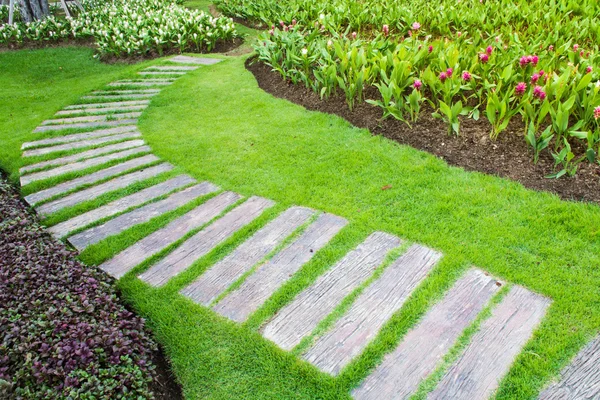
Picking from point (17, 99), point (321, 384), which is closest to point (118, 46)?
point (17, 99)

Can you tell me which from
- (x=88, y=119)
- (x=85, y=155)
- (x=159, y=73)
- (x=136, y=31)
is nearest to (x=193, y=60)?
(x=159, y=73)

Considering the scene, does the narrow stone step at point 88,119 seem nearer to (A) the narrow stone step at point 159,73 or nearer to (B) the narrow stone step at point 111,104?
(B) the narrow stone step at point 111,104

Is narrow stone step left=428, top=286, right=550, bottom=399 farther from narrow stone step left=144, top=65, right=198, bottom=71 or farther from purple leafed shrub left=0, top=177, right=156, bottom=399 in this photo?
narrow stone step left=144, top=65, right=198, bottom=71

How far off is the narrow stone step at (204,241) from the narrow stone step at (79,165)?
1.57m

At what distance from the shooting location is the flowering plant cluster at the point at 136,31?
805 centimetres

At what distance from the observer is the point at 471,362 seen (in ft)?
6.93

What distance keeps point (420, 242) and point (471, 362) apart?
0.93 m

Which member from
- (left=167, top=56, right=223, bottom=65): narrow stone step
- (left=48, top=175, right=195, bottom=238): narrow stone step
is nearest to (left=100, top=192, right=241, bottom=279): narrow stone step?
(left=48, top=175, right=195, bottom=238): narrow stone step

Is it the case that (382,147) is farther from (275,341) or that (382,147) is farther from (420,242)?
(275,341)

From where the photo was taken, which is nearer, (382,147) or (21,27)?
(382,147)

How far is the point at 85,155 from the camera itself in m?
4.31

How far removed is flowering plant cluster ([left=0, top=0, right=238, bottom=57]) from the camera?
26.4 feet

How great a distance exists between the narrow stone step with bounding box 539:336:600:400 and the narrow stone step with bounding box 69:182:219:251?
2676 millimetres

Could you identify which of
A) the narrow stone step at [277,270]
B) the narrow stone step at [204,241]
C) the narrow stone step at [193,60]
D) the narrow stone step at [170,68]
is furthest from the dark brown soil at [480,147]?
the narrow stone step at [193,60]
